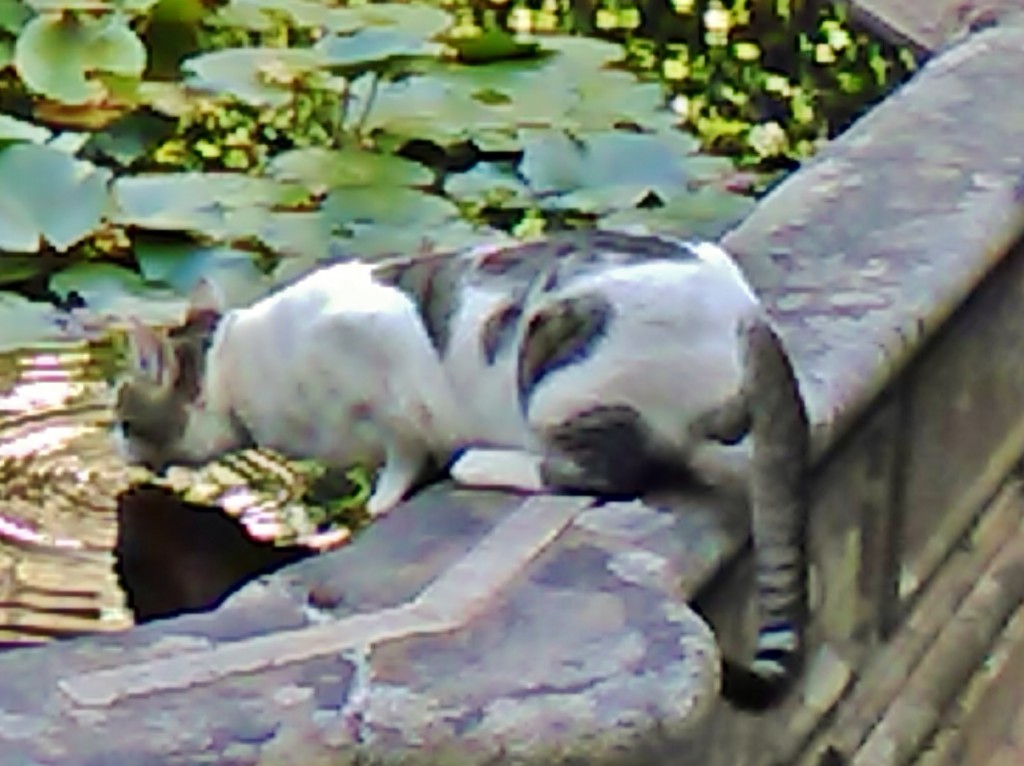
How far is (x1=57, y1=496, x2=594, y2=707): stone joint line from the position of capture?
158cm

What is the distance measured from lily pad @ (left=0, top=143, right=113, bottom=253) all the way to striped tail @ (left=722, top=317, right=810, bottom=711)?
1042mm

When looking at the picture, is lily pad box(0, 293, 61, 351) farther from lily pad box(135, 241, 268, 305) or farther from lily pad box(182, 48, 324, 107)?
lily pad box(182, 48, 324, 107)

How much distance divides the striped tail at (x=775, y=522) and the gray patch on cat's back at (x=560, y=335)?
0.11 metres

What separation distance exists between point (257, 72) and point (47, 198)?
1.38 ft

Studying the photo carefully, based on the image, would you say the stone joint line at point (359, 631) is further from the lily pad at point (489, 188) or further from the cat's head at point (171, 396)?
the lily pad at point (489, 188)

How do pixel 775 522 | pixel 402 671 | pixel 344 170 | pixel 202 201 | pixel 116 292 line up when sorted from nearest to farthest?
pixel 402 671, pixel 775 522, pixel 116 292, pixel 202 201, pixel 344 170

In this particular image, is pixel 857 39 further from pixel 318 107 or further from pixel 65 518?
pixel 65 518

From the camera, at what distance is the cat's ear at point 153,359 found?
2.41 m

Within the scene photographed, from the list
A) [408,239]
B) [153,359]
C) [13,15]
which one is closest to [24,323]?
[153,359]

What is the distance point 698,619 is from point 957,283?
2.19 ft

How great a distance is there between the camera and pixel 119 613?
216 cm

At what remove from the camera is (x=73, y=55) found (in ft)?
10.5

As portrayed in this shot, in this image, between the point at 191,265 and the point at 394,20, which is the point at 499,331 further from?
the point at 394,20

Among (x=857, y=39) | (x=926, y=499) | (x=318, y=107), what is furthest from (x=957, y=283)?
(x=857, y=39)
